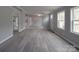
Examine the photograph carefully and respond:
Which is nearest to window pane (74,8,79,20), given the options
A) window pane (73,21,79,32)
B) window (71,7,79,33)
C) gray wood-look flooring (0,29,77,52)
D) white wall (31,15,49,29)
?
window (71,7,79,33)

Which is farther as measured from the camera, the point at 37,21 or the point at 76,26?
the point at 37,21

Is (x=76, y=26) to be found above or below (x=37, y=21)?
below

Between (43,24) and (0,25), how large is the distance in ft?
49.1

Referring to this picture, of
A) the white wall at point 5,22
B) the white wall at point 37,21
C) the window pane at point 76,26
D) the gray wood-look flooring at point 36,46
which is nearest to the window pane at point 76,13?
the window pane at point 76,26

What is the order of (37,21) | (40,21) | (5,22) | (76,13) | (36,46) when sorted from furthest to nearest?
1. (37,21)
2. (40,21)
3. (5,22)
4. (76,13)
5. (36,46)

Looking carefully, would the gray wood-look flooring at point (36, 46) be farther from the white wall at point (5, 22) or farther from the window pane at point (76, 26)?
the window pane at point (76, 26)

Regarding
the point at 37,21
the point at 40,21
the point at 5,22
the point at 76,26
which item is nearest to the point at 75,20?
the point at 76,26

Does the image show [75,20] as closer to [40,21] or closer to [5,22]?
[5,22]

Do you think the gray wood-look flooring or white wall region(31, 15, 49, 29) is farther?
white wall region(31, 15, 49, 29)

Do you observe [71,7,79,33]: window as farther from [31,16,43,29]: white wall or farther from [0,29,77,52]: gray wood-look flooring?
[31,16,43,29]: white wall
